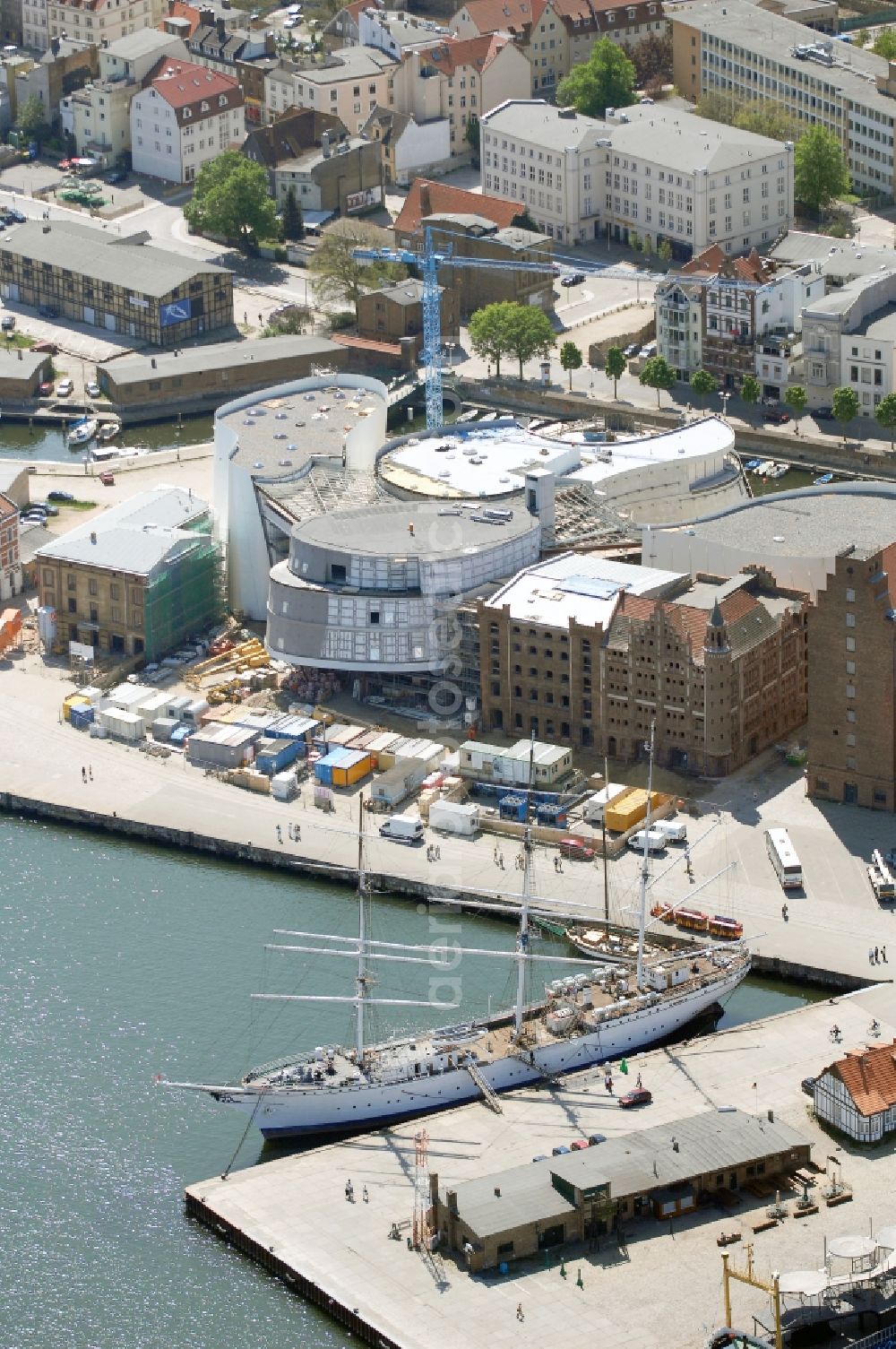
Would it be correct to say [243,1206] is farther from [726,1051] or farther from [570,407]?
[570,407]

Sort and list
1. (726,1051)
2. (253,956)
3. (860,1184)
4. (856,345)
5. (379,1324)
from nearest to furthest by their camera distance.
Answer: (379,1324) < (860,1184) < (726,1051) < (253,956) < (856,345)

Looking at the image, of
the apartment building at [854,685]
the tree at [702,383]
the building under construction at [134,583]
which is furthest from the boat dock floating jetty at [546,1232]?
the tree at [702,383]

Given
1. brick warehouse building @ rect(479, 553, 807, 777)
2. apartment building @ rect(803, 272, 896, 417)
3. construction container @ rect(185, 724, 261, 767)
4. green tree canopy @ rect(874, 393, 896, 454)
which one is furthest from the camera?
apartment building @ rect(803, 272, 896, 417)

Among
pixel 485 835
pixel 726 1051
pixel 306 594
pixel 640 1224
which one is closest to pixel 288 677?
pixel 306 594

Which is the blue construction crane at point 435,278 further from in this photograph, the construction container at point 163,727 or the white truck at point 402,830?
the white truck at point 402,830

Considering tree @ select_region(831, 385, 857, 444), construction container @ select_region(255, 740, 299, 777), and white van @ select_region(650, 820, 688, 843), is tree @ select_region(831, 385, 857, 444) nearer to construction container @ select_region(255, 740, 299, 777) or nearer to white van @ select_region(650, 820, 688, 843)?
construction container @ select_region(255, 740, 299, 777)

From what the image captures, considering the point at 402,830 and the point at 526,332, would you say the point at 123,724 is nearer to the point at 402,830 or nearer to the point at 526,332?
the point at 402,830

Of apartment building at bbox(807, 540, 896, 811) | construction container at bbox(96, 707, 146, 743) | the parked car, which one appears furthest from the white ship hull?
construction container at bbox(96, 707, 146, 743)
